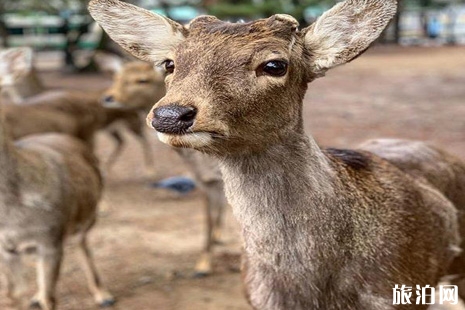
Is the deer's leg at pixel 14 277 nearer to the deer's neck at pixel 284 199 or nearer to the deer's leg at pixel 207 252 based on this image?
the deer's leg at pixel 207 252

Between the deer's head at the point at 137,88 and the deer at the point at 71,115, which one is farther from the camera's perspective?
the deer at the point at 71,115

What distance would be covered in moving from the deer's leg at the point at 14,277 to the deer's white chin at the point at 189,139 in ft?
9.84

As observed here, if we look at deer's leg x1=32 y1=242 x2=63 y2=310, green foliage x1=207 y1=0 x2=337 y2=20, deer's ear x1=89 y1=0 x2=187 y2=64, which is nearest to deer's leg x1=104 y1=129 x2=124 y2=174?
deer's leg x1=32 y1=242 x2=63 y2=310

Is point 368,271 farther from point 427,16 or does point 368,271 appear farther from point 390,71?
point 427,16

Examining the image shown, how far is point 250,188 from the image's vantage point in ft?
8.59

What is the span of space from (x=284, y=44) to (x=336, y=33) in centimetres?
24

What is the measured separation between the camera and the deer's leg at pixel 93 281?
547 cm

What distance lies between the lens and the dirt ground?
221 inches

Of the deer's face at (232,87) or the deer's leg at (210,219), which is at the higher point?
the deer's face at (232,87)

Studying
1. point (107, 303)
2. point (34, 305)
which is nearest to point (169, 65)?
point (107, 303)

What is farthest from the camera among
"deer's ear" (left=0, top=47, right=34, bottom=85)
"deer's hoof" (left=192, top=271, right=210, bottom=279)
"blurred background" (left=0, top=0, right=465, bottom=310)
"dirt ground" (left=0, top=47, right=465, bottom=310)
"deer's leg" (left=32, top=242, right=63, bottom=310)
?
"deer's hoof" (left=192, top=271, right=210, bottom=279)

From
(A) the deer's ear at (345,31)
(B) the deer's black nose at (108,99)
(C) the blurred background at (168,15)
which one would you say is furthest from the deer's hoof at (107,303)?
(A) the deer's ear at (345,31)

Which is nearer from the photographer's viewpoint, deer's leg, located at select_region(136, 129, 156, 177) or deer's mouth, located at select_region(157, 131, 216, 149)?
deer's mouth, located at select_region(157, 131, 216, 149)

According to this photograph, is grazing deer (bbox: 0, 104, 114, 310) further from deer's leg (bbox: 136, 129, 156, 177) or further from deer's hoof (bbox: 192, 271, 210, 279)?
deer's leg (bbox: 136, 129, 156, 177)
